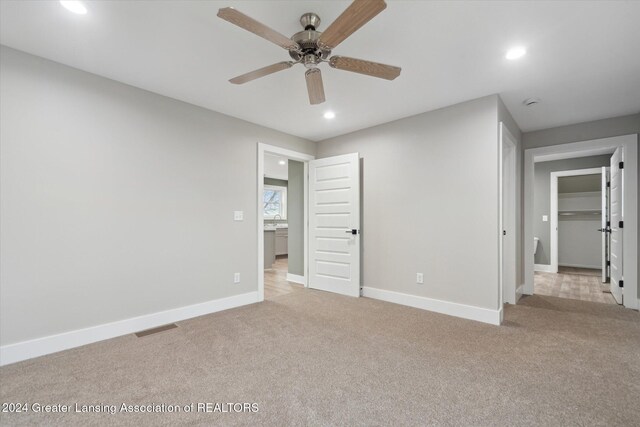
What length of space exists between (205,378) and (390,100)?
3179 mm

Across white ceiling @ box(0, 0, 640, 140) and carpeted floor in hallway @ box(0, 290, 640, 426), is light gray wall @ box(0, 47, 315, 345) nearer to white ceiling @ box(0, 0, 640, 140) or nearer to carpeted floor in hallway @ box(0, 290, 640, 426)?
white ceiling @ box(0, 0, 640, 140)

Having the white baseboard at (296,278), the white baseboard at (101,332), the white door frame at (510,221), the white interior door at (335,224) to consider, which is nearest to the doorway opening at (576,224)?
the white door frame at (510,221)

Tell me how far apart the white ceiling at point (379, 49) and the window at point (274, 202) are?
5579 mm

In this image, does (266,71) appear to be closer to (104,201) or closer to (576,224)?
(104,201)

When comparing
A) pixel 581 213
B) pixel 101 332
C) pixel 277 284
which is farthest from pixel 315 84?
pixel 581 213

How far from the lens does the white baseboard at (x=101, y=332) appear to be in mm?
2236

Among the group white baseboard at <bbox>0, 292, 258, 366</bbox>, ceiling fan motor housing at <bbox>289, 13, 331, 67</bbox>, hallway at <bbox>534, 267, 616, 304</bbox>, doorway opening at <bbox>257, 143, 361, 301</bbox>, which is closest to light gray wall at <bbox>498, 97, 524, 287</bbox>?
hallway at <bbox>534, 267, 616, 304</bbox>

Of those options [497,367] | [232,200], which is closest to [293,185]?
[232,200]

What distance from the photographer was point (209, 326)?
298 cm

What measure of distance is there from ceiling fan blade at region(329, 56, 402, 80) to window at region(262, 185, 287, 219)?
23.3 feet

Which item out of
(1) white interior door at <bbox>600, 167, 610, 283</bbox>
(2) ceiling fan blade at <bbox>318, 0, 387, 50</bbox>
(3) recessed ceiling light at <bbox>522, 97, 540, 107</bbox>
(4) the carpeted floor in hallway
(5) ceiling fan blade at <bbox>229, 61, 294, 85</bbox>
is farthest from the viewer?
(1) white interior door at <bbox>600, 167, 610, 283</bbox>

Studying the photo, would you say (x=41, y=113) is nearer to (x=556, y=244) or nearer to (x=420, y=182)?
(x=420, y=182)

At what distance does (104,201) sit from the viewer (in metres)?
2.69

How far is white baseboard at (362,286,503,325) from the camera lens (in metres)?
3.07
